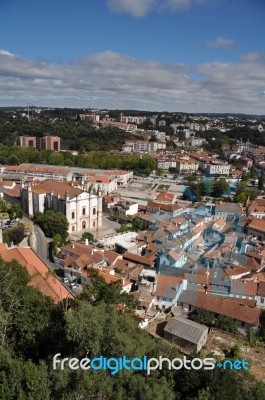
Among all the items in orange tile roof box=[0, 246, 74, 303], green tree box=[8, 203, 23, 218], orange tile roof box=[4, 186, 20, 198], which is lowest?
orange tile roof box=[4, 186, 20, 198]

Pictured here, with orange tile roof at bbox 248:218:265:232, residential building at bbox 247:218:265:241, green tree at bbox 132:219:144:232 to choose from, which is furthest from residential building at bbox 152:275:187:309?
orange tile roof at bbox 248:218:265:232

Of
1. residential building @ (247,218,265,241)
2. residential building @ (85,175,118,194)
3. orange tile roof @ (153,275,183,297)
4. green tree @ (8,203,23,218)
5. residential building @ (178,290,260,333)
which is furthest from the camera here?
residential building @ (85,175,118,194)

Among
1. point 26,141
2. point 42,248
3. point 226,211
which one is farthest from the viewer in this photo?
point 26,141

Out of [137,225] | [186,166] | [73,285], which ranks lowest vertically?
[186,166]

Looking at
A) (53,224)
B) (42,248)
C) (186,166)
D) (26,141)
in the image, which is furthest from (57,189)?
(26,141)

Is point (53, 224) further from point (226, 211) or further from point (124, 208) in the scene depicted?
point (226, 211)

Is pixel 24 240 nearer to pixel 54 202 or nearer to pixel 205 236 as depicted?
pixel 54 202

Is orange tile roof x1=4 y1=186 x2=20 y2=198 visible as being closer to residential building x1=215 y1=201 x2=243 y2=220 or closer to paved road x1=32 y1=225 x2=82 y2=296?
paved road x1=32 y1=225 x2=82 y2=296

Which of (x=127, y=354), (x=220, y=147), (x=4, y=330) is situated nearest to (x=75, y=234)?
(x=4, y=330)
